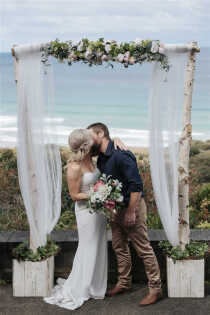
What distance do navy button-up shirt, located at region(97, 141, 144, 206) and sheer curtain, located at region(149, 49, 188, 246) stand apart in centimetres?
22

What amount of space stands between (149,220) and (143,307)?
2.28 meters

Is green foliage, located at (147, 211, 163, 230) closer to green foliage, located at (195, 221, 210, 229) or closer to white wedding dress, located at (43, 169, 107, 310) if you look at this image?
green foliage, located at (195, 221, 210, 229)

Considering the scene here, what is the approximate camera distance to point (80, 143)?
4.18 metres

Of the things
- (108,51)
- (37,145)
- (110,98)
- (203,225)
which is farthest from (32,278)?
(110,98)

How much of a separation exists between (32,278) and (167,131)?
6.23 ft

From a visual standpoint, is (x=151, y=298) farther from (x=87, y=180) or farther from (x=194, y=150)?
(x=194, y=150)

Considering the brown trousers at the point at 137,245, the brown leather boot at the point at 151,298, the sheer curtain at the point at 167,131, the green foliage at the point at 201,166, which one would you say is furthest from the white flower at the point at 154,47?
the green foliage at the point at 201,166

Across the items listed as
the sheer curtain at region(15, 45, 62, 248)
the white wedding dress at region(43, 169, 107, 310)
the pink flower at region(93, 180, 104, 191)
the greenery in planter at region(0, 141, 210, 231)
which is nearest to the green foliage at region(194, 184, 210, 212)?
the greenery in planter at region(0, 141, 210, 231)

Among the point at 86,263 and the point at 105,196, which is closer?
the point at 105,196

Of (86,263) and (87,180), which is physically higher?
(87,180)

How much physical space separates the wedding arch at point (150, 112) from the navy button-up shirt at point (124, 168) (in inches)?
8.9

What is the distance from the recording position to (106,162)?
4367 mm

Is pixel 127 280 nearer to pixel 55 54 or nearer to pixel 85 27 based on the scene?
pixel 55 54

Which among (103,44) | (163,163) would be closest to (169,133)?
(163,163)
